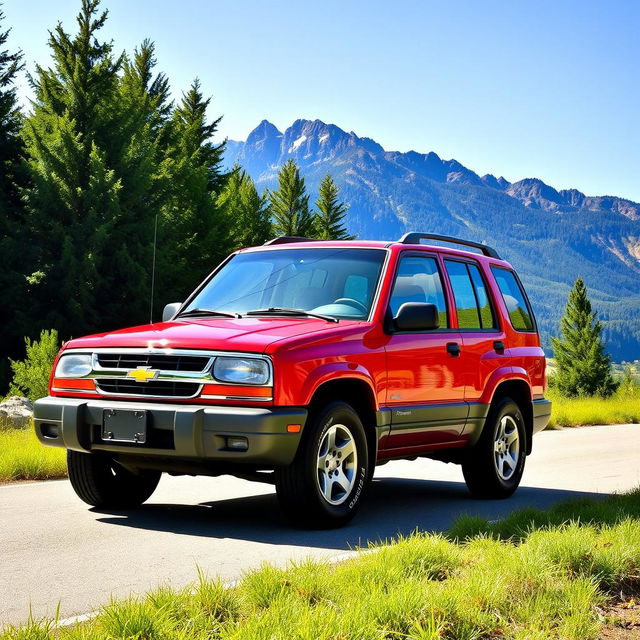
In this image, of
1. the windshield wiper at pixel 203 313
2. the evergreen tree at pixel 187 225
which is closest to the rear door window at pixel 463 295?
the windshield wiper at pixel 203 313

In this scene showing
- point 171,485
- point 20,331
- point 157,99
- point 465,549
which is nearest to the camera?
point 465,549

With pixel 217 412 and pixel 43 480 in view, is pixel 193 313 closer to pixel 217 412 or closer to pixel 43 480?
pixel 217 412

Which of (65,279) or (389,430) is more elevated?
(65,279)

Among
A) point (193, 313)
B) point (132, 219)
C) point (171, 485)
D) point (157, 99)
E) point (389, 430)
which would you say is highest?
point (157, 99)

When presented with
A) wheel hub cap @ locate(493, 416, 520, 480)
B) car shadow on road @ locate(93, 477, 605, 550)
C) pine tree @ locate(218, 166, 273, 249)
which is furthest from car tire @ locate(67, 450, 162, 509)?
pine tree @ locate(218, 166, 273, 249)

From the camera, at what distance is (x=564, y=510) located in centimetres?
703

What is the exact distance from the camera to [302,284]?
310 inches

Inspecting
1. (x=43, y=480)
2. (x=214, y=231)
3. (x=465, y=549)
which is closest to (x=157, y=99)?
(x=214, y=231)

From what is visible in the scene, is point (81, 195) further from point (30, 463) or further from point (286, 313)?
point (286, 313)

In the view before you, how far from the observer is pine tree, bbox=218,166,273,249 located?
65125mm

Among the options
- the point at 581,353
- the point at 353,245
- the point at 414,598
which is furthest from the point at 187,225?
the point at 414,598

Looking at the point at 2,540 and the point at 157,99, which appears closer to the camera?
the point at 2,540

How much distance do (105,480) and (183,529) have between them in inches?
39.5

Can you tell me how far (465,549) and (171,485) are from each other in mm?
4713
